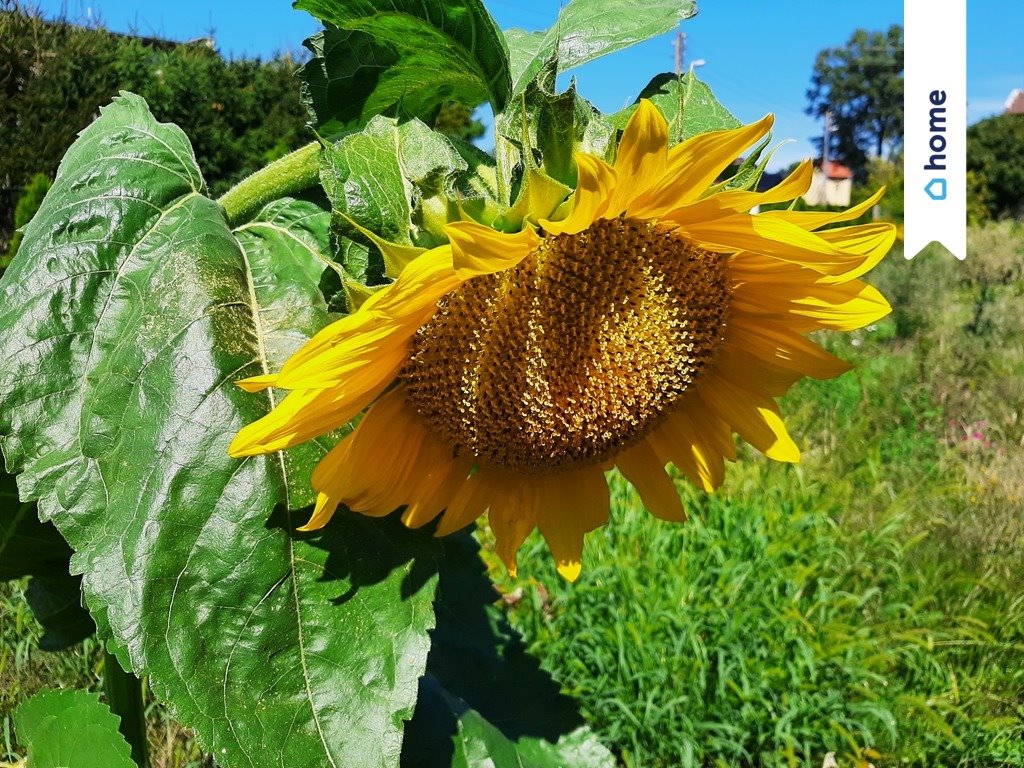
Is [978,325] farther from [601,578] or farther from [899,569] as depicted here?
[601,578]

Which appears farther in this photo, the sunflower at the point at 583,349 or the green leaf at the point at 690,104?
the green leaf at the point at 690,104

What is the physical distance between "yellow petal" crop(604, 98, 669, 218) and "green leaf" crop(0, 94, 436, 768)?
0.26m

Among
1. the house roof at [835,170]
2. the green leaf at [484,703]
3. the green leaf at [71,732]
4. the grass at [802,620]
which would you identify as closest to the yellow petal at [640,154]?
the green leaf at [484,703]

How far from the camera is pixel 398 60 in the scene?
734 millimetres

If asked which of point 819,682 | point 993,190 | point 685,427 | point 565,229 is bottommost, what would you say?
point 819,682

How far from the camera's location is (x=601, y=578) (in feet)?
10.9

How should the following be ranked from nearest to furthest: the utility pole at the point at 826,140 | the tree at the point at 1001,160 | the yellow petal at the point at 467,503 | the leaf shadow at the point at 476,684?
the yellow petal at the point at 467,503 → the leaf shadow at the point at 476,684 → the tree at the point at 1001,160 → the utility pole at the point at 826,140

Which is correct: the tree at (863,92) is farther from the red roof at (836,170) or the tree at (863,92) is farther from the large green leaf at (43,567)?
the large green leaf at (43,567)

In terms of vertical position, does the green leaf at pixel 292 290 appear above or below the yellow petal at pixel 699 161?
below

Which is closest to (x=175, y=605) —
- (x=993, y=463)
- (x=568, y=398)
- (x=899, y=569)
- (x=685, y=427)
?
(x=568, y=398)

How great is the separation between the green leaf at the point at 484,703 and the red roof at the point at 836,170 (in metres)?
39.7

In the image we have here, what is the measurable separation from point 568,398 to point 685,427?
0.19 m

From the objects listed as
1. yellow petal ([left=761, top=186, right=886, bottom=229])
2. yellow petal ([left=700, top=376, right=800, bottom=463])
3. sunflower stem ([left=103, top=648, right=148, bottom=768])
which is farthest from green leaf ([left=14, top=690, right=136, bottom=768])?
yellow petal ([left=761, top=186, right=886, bottom=229])

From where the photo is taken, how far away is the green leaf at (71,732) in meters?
0.84
